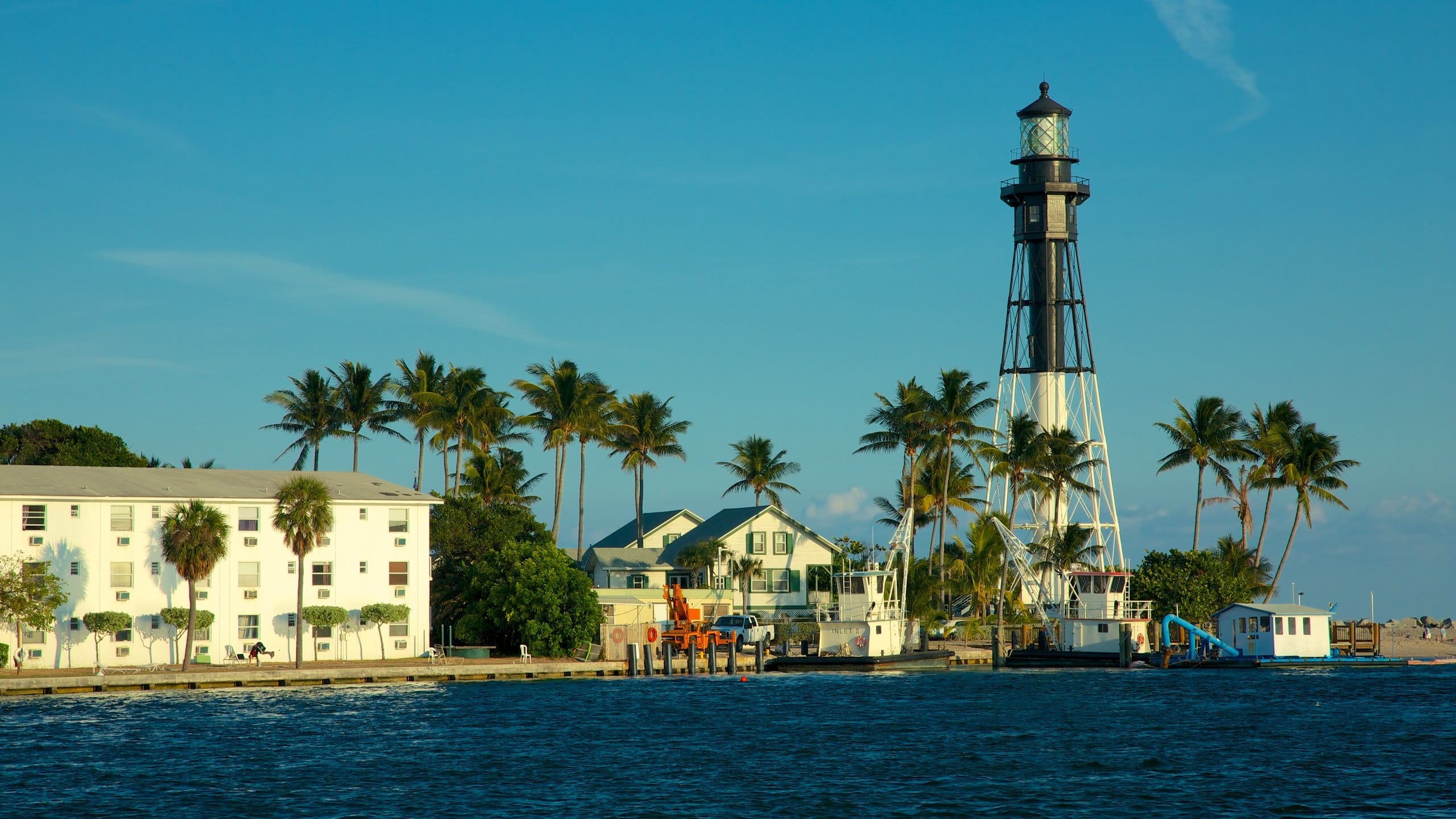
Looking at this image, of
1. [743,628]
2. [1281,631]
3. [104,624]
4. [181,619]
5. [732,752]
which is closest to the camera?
[732,752]

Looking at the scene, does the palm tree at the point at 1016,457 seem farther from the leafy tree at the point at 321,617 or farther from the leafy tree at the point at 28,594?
the leafy tree at the point at 28,594

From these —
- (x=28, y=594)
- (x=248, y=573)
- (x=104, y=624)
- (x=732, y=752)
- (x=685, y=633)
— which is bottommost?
(x=732, y=752)

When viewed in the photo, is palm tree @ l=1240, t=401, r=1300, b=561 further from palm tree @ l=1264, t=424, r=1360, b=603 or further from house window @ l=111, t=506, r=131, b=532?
house window @ l=111, t=506, r=131, b=532

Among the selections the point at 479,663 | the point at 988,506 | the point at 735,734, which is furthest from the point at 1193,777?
the point at 988,506

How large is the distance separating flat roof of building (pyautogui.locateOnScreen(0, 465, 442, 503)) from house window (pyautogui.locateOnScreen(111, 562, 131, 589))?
3000 millimetres

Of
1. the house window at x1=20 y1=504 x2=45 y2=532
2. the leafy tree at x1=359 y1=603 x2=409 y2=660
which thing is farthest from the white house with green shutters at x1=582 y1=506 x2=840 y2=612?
the house window at x1=20 y1=504 x2=45 y2=532

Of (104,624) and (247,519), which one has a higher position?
(247,519)

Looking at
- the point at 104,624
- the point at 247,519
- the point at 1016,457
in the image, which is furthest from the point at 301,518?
the point at 1016,457

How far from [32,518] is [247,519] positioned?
909 centimetres

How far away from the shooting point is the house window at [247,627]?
70.2m

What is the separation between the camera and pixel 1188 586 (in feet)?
289

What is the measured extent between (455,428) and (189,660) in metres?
35.4

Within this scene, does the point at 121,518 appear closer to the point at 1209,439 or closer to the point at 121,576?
the point at 121,576

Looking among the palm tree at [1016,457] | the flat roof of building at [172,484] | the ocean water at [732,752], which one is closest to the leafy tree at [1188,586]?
the palm tree at [1016,457]
